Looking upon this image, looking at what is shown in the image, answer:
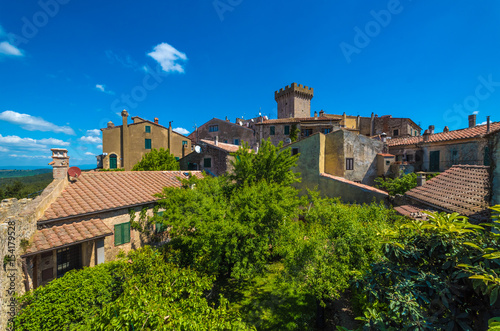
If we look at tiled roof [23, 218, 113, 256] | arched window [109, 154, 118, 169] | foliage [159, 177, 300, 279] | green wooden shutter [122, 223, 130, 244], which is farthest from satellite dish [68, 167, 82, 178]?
arched window [109, 154, 118, 169]

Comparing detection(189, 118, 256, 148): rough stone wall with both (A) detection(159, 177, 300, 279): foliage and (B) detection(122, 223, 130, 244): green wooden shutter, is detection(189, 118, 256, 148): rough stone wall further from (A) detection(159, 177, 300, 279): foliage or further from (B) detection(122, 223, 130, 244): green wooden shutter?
(B) detection(122, 223, 130, 244): green wooden shutter

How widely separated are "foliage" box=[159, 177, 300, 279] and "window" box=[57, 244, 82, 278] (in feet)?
17.0

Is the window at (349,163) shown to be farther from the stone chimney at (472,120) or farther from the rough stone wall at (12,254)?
the rough stone wall at (12,254)

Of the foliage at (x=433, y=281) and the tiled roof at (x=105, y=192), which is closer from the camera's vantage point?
the foliage at (x=433, y=281)

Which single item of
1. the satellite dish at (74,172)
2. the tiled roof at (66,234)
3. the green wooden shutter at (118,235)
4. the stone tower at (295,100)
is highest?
the stone tower at (295,100)

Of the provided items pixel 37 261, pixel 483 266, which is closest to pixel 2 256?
pixel 37 261

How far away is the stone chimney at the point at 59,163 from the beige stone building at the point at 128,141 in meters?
20.0

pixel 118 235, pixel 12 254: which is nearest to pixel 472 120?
pixel 118 235

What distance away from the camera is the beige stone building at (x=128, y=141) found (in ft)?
99.6

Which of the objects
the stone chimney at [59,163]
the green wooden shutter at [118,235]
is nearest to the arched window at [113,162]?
the stone chimney at [59,163]

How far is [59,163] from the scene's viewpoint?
11.7 metres

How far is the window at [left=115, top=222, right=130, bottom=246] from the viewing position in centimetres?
1205

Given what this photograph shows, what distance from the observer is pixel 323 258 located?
776cm

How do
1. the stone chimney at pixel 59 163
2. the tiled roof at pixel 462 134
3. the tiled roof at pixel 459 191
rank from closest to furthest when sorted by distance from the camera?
the tiled roof at pixel 459 191 < the stone chimney at pixel 59 163 < the tiled roof at pixel 462 134
